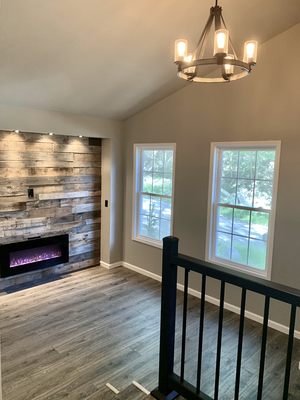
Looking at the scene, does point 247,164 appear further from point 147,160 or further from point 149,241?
point 149,241

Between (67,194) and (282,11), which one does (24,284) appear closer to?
(67,194)

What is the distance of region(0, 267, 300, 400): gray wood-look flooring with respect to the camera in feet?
9.04

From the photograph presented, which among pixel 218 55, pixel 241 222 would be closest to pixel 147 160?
pixel 241 222

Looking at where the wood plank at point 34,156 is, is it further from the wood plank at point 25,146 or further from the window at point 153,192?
the window at point 153,192

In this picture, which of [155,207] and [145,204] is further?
[145,204]

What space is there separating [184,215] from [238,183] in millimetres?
957

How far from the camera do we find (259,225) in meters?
3.92

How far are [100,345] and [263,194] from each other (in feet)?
8.35

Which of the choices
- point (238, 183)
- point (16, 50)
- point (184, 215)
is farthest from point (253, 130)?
point (16, 50)

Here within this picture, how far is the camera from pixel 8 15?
2525mm

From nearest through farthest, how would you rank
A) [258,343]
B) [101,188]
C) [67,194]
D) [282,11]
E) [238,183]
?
[282,11] < [258,343] < [238,183] < [67,194] < [101,188]

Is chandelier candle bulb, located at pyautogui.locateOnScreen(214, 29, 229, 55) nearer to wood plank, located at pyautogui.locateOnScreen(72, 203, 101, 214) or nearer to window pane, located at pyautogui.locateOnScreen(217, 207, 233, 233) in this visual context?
window pane, located at pyautogui.locateOnScreen(217, 207, 233, 233)

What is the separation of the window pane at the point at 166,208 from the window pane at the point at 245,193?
1.20 meters

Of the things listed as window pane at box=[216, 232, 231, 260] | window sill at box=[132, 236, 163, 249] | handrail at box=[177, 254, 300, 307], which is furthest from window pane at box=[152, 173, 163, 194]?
handrail at box=[177, 254, 300, 307]
